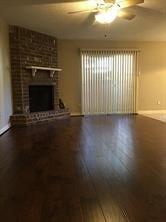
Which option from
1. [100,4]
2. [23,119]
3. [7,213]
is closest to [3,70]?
[23,119]

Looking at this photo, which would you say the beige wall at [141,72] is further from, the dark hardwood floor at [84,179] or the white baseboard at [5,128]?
the dark hardwood floor at [84,179]

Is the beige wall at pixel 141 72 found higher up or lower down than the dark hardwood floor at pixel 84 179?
higher up

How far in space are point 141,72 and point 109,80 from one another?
125cm

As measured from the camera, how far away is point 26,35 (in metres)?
6.71

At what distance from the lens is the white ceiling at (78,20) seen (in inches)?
184

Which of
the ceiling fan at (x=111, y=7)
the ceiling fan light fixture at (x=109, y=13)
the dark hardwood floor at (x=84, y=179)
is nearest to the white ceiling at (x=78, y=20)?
the ceiling fan at (x=111, y=7)

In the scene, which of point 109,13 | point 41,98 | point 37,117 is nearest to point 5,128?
point 37,117

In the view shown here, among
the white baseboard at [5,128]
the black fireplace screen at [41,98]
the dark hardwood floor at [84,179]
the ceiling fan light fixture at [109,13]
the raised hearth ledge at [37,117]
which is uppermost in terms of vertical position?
the ceiling fan light fixture at [109,13]

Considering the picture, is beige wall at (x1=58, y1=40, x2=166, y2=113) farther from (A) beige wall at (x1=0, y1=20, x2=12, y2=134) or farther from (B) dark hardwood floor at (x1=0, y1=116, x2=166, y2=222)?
(B) dark hardwood floor at (x1=0, y1=116, x2=166, y2=222)

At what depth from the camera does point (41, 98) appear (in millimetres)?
7602

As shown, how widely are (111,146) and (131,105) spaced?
5.05 m

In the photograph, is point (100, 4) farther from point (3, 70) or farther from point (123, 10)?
point (3, 70)

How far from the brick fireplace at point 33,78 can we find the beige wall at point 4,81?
0.24 m

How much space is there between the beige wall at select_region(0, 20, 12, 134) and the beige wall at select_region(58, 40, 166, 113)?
2386 millimetres
